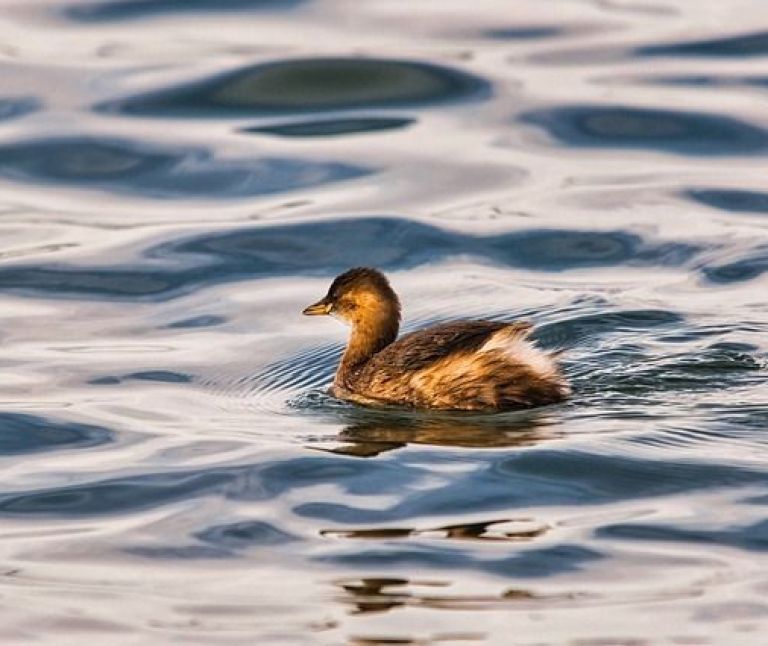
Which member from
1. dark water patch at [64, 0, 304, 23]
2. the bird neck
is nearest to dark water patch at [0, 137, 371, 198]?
dark water patch at [64, 0, 304, 23]

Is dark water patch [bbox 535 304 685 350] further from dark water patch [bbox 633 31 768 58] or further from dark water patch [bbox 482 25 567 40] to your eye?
dark water patch [bbox 482 25 567 40]

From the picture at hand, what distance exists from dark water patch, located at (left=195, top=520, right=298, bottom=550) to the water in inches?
1.1

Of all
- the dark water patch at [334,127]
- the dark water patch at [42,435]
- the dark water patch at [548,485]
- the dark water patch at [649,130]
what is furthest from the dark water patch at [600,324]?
the dark water patch at [334,127]

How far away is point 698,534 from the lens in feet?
27.6

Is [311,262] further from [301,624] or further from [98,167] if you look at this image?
[301,624]

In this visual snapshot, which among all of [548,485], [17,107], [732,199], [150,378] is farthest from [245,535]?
[17,107]

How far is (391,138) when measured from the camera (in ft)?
53.9

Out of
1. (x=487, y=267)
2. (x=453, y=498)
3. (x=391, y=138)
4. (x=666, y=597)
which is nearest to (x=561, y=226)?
(x=487, y=267)

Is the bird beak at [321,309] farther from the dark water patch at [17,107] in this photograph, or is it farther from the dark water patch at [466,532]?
the dark water patch at [17,107]

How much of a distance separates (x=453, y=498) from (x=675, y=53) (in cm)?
974

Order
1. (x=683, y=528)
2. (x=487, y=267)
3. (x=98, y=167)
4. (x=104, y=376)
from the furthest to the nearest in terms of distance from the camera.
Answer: (x=98, y=167) → (x=487, y=267) → (x=104, y=376) → (x=683, y=528)

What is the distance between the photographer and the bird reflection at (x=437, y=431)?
982 cm

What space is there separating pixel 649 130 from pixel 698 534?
8368mm

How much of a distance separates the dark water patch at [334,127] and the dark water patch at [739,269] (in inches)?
160
